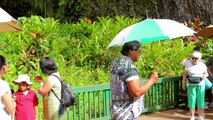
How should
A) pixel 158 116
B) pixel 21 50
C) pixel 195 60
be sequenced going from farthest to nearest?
1. pixel 21 50
2. pixel 158 116
3. pixel 195 60

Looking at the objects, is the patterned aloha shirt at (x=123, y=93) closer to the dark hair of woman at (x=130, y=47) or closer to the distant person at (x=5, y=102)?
the dark hair of woman at (x=130, y=47)

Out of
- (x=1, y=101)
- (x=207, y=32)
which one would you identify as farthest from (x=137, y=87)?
(x=207, y=32)

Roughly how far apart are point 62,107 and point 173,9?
11.7 meters

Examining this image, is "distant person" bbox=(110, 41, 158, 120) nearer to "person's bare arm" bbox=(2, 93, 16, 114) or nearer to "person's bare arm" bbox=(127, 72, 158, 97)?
"person's bare arm" bbox=(127, 72, 158, 97)

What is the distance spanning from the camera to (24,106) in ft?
19.2

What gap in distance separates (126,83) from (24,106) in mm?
1791

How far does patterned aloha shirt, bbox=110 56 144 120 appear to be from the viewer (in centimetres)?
479

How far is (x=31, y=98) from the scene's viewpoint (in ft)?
19.3

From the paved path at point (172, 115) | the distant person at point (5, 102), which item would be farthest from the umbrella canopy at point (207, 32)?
the distant person at point (5, 102)

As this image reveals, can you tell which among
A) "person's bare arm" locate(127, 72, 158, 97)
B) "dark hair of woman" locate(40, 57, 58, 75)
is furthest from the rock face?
"person's bare arm" locate(127, 72, 158, 97)

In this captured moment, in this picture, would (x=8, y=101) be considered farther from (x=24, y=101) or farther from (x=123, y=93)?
(x=123, y=93)

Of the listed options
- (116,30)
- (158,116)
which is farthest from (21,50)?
(158,116)

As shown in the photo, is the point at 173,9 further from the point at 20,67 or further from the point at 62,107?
the point at 62,107

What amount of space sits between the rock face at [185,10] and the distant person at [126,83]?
11.6 meters
